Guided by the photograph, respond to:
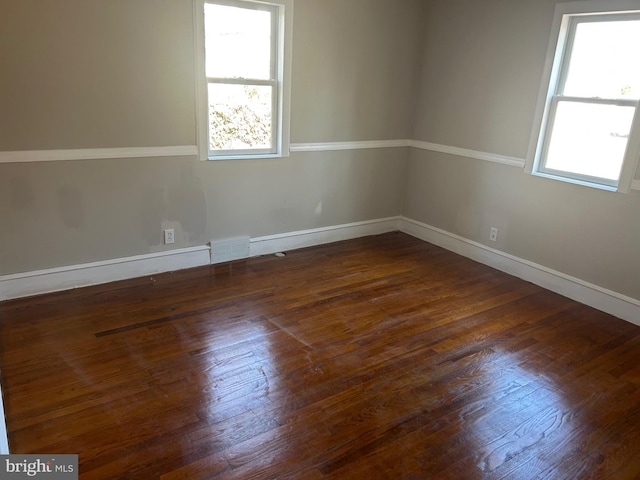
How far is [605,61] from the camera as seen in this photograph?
11.2ft

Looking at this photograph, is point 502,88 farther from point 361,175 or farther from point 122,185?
point 122,185

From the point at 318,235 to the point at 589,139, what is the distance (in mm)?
2442

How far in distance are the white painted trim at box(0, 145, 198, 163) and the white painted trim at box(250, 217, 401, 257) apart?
1.03 meters

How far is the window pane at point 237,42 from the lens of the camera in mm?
3547

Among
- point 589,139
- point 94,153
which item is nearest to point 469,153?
point 589,139

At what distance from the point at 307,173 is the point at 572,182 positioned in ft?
Result: 7.26

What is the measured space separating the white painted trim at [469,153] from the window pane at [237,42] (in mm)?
1830

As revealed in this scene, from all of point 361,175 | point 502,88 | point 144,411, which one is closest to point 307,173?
point 361,175

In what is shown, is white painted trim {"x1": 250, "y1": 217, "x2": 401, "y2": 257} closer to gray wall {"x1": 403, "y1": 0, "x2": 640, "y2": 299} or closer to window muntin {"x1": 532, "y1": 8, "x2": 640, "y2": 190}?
gray wall {"x1": 403, "y1": 0, "x2": 640, "y2": 299}

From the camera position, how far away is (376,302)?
11.5 feet

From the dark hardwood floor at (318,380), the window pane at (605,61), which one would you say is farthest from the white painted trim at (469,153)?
the dark hardwood floor at (318,380)

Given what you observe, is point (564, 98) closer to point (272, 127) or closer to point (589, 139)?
point (589, 139)

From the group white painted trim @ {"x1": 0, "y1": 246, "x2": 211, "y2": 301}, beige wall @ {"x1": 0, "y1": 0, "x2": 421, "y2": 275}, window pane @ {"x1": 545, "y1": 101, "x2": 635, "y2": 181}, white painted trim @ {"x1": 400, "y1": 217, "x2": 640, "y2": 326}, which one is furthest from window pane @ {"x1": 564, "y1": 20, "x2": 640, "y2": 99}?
white painted trim @ {"x1": 0, "y1": 246, "x2": 211, "y2": 301}

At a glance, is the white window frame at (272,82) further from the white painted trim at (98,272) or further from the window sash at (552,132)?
the window sash at (552,132)
